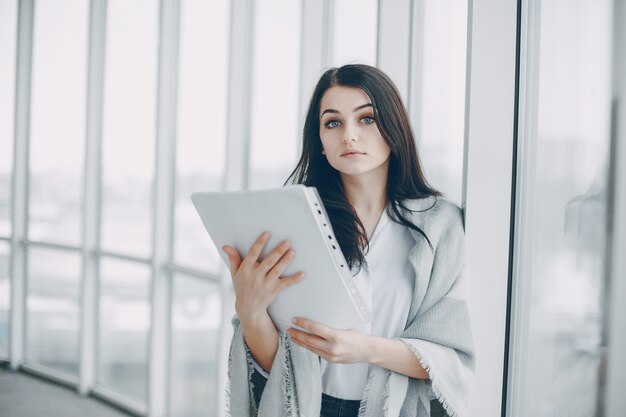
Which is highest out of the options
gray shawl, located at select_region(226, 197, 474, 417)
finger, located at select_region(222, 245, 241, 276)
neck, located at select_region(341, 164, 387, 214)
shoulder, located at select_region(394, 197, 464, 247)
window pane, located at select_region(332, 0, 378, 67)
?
window pane, located at select_region(332, 0, 378, 67)

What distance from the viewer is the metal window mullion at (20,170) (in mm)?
4512

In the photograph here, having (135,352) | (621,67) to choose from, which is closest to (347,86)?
(621,67)

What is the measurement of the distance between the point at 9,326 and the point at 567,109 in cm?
479

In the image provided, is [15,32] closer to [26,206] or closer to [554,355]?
[26,206]

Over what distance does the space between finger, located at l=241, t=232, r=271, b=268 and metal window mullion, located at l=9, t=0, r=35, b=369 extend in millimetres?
4102

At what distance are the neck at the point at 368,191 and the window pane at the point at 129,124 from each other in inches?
98.8

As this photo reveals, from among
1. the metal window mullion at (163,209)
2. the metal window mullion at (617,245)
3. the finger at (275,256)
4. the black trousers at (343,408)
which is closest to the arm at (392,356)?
the black trousers at (343,408)

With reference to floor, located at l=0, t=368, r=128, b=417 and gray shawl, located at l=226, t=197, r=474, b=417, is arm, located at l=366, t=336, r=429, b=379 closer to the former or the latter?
gray shawl, located at l=226, t=197, r=474, b=417

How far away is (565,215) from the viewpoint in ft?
3.68

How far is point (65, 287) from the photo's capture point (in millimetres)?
4285

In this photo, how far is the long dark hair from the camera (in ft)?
3.87

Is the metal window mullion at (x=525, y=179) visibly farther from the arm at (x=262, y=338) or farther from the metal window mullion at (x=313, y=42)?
the metal window mullion at (x=313, y=42)

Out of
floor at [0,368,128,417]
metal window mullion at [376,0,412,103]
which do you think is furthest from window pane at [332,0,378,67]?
floor at [0,368,128,417]

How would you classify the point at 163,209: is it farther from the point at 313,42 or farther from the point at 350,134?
the point at 350,134
